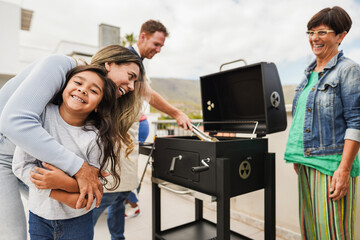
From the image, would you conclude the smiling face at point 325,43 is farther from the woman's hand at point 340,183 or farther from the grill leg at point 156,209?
the grill leg at point 156,209

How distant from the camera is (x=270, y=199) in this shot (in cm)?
128

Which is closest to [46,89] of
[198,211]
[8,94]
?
[8,94]

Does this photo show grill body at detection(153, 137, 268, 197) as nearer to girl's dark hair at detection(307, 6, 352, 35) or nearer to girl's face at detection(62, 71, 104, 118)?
girl's face at detection(62, 71, 104, 118)

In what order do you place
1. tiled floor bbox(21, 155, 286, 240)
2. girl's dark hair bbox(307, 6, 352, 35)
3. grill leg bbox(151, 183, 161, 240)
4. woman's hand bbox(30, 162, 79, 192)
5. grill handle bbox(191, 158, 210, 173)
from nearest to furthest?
woman's hand bbox(30, 162, 79, 192) → grill handle bbox(191, 158, 210, 173) → girl's dark hair bbox(307, 6, 352, 35) → grill leg bbox(151, 183, 161, 240) → tiled floor bbox(21, 155, 286, 240)

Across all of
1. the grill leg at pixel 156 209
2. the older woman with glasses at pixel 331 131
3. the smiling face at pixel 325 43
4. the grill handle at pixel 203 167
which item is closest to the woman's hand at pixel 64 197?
the grill handle at pixel 203 167

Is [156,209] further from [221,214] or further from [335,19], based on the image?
[335,19]

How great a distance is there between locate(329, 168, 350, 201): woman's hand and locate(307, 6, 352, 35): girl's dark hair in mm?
691

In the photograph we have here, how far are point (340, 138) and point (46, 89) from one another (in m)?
1.30

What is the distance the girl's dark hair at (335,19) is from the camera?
3.67ft

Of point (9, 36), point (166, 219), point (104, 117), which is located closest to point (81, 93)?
point (104, 117)

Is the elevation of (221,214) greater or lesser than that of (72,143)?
lesser

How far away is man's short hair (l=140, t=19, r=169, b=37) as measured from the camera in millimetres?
1831

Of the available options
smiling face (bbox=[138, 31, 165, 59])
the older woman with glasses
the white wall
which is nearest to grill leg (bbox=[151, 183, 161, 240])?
the older woman with glasses

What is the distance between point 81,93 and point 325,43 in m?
1.18
